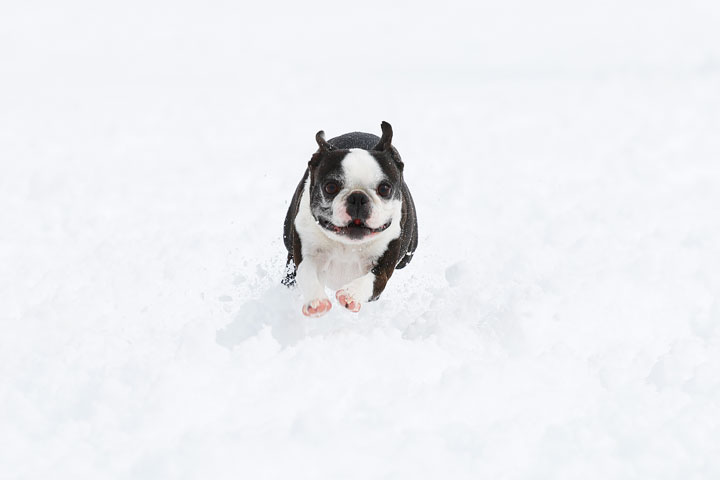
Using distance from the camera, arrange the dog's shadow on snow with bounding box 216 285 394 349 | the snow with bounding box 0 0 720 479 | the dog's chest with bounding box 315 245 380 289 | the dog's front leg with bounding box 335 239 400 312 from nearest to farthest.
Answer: the snow with bounding box 0 0 720 479
the dog's front leg with bounding box 335 239 400 312
the dog's shadow on snow with bounding box 216 285 394 349
the dog's chest with bounding box 315 245 380 289

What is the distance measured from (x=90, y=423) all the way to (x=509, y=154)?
27.1 feet

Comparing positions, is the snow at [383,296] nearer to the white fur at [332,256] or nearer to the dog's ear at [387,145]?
the white fur at [332,256]

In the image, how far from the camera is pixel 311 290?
18.8 ft

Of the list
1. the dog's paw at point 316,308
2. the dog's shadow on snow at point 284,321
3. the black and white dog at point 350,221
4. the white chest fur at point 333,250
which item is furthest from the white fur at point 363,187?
the dog's shadow on snow at point 284,321

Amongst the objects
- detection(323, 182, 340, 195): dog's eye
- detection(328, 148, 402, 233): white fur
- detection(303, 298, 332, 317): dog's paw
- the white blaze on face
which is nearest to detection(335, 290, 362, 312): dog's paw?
→ detection(303, 298, 332, 317): dog's paw

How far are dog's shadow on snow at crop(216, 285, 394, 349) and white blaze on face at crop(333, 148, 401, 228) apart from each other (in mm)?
929

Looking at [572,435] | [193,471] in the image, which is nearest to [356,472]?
[193,471]

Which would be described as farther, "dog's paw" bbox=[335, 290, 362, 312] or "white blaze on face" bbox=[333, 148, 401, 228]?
"dog's paw" bbox=[335, 290, 362, 312]

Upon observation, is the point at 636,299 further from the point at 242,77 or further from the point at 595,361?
the point at 242,77

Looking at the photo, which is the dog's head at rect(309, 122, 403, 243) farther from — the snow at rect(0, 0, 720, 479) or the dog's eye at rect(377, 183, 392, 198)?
the snow at rect(0, 0, 720, 479)

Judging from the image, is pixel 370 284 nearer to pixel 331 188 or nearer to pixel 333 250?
pixel 333 250

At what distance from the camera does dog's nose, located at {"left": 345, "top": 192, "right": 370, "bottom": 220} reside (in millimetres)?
5379

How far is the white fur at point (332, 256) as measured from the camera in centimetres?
580

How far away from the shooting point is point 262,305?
655 cm
